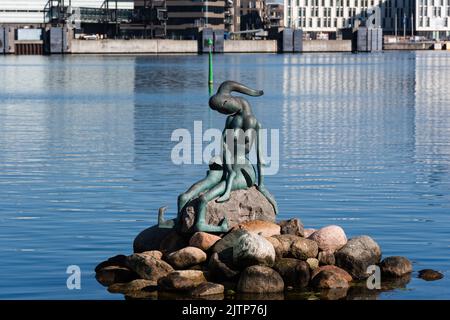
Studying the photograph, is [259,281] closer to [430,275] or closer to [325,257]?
[325,257]

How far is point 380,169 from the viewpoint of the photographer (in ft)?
173

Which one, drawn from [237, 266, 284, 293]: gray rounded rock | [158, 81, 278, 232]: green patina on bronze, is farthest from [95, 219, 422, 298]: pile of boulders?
[158, 81, 278, 232]: green patina on bronze

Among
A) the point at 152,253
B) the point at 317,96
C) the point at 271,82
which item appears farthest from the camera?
the point at 271,82

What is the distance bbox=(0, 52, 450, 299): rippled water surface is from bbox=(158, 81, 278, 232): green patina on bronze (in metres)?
3.31

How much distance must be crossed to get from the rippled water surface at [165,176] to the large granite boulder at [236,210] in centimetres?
285

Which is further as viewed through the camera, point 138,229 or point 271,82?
point 271,82

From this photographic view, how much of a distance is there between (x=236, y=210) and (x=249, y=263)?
3.01 meters

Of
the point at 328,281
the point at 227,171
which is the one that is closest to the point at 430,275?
the point at 328,281

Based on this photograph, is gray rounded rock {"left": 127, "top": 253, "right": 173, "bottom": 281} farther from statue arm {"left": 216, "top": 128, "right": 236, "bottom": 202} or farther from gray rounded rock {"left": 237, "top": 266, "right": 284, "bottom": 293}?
statue arm {"left": 216, "top": 128, "right": 236, "bottom": 202}

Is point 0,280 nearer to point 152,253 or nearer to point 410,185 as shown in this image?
point 152,253

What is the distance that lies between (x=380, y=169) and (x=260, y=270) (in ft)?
86.7

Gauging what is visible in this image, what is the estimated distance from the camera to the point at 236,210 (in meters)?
30.1
